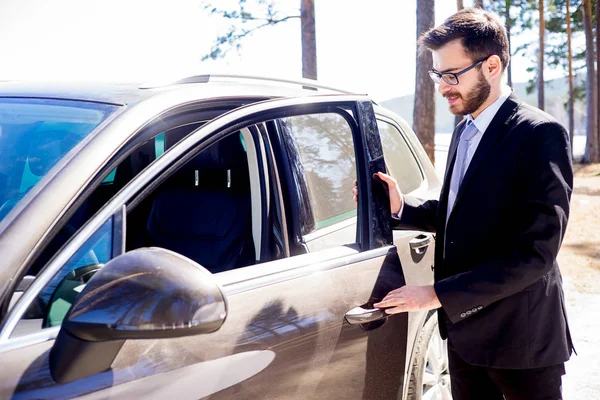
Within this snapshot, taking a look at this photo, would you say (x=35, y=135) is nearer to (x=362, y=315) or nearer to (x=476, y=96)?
(x=362, y=315)

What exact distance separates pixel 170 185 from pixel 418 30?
10.1 metres

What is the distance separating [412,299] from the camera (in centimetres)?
230

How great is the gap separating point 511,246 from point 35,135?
1567mm

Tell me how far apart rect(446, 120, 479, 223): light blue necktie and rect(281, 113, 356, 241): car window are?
47 centimetres

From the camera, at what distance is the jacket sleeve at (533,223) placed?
2156mm

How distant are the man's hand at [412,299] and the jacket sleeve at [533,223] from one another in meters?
0.09

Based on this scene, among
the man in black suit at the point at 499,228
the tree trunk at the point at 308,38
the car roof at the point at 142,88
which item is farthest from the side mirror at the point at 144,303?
the tree trunk at the point at 308,38

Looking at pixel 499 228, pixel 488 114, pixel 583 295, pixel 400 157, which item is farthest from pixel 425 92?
pixel 499 228

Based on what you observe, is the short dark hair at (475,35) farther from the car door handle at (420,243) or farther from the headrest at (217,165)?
the headrest at (217,165)

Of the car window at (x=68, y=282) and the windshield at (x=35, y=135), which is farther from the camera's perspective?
the windshield at (x=35, y=135)

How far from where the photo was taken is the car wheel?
2932 millimetres

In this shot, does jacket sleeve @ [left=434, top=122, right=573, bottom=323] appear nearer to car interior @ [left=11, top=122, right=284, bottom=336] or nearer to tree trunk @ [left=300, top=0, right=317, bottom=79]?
car interior @ [left=11, top=122, right=284, bottom=336]

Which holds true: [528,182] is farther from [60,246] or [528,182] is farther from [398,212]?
[60,246]

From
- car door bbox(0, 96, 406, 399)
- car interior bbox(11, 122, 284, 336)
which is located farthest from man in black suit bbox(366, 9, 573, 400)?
car interior bbox(11, 122, 284, 336)
